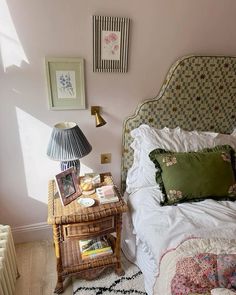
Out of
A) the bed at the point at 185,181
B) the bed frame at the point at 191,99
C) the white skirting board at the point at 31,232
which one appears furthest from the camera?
the white skirting board at the point at 31,232

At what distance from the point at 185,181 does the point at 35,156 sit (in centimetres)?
110

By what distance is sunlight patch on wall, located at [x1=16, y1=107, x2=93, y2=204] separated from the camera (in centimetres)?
174

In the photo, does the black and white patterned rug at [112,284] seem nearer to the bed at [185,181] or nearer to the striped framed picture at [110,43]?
the bed at [185,181]

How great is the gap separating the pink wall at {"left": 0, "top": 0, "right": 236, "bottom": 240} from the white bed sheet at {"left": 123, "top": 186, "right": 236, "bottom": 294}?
52cm

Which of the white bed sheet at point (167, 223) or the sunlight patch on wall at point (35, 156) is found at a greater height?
the sunlight patch on wall at point (35, 156)

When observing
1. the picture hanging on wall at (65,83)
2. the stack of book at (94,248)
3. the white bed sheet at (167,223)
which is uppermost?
the picture hanging on wall at (65,83)

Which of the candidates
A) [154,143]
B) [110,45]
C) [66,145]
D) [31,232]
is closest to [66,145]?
[66,145]

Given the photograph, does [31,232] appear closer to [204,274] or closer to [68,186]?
[68,186]

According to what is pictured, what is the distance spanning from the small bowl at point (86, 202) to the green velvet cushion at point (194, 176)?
1.52ft

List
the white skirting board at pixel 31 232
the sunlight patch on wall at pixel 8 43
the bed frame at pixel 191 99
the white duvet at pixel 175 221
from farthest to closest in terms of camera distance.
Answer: the white skirting board at pixel 31 232
the bed frame at pixel 191 99
the sunlight patch on wall at pixel 8 43
the white duvet at pixel 175 221

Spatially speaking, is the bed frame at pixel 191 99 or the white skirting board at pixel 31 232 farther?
the white skirting board at pixel 31 232

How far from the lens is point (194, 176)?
1583 millimetres

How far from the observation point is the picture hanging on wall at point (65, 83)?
1.64m

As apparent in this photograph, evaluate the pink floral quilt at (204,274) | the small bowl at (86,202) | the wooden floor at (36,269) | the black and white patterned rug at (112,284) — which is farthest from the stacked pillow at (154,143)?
the wooden floor at (36,269)
